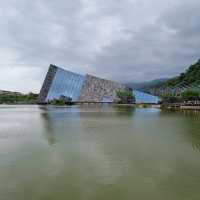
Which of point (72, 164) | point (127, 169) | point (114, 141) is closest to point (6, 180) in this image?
point (72, 164)

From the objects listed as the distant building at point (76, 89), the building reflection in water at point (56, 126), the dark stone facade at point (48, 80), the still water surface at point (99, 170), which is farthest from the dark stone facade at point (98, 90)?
the still water surface at point (99, 170)

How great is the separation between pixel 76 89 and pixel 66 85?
3.30 metres

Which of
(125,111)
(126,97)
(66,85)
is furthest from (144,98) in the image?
(125,111)

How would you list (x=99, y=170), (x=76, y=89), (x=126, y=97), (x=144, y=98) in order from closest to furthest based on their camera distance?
1. (x=99, y=170)
2. (x=126, y=97)
3. (x=76, y=89)
4. (x=144, y=98)

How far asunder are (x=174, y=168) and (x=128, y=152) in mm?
2028

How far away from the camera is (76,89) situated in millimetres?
70625

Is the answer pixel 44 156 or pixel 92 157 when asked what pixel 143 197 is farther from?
pixel 44 156

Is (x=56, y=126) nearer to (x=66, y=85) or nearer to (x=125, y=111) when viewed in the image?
(x=125, y=111)

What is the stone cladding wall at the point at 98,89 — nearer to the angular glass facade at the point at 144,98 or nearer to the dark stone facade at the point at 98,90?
the dark stone facade at the point at 98,90

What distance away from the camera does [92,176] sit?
5500mm

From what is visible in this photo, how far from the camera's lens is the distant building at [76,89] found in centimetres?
6994

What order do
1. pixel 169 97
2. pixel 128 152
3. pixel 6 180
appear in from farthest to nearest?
pixel 169 97 → pixel 128 152 → pixel 6 180

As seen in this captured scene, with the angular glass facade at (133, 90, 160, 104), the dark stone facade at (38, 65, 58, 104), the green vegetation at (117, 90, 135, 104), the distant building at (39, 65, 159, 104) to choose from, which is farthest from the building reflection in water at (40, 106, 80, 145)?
the angular glass facade at (133, 90, 160, 104)

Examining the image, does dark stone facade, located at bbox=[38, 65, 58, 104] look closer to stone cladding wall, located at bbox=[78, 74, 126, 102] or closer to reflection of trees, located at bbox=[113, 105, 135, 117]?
stone cladding wall, located at bbox=[78, 74, 126, 102]
